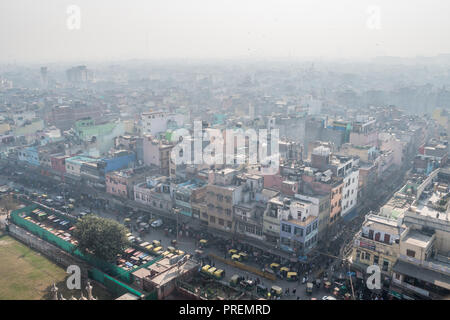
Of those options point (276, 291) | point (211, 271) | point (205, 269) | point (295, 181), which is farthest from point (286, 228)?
point (205, 269)

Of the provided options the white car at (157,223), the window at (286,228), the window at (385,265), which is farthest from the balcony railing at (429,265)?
the white car at (157,223)

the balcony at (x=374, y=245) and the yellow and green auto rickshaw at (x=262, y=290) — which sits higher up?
the balcony at (x=374, y=245)

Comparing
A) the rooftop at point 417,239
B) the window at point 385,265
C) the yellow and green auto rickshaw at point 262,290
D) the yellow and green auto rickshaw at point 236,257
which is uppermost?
the rooftop at point 417,239

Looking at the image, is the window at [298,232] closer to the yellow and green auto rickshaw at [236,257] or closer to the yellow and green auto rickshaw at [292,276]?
the yellow and green auto rickshaw at [292,276]

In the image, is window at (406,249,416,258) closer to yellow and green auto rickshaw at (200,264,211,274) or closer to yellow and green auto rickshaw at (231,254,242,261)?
yellow and green auto rickshaw at (231,254,242,261)

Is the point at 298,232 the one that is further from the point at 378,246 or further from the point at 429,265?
the point at 429,265
